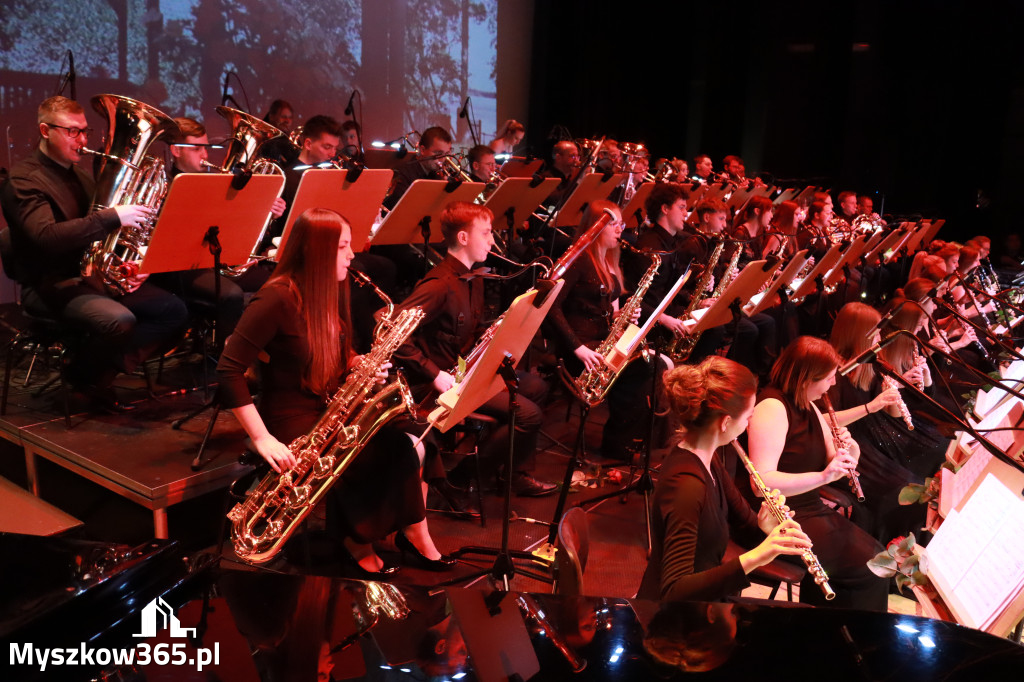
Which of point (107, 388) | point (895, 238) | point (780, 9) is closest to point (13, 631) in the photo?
point (107, 388)

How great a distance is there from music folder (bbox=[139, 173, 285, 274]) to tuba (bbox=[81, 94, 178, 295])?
410 mm

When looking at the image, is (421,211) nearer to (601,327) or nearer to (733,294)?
(601,327)

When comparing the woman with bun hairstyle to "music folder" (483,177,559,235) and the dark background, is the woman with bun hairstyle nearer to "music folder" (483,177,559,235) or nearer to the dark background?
"music folder" (483,177,559,235)

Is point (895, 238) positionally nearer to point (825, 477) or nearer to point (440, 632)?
point (825, 477)

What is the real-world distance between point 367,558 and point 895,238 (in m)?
8.05

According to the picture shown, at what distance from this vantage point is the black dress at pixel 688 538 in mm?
2209

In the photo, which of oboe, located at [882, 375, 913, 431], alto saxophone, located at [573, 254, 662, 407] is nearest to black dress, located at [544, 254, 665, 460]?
alto saxophone, located at [573, 254, 662, 407]

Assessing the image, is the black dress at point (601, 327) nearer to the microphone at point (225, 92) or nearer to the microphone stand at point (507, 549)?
the microphone stand at point (507, 549)

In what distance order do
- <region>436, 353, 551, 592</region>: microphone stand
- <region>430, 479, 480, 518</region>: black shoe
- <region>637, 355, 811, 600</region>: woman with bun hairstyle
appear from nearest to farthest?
<region>637, 355, 811, 600</region>: woman with bun hairstyle, <region>436, 353, 551, 592</region>: microphone stand, <region>430, 479, 480, 518</region>: black shoe

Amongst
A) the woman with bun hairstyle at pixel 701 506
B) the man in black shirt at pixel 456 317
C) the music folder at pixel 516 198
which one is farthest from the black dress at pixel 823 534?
the music folder at pixel 516 198

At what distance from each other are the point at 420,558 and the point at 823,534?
5.71 ft

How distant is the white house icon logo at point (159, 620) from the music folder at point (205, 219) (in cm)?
224

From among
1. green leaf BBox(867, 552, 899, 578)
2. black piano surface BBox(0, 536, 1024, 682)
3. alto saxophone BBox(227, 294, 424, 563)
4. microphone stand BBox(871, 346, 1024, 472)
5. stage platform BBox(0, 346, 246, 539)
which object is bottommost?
stage platform BBox(0, 346, 246, 539)

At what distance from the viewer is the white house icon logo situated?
1644 mm
